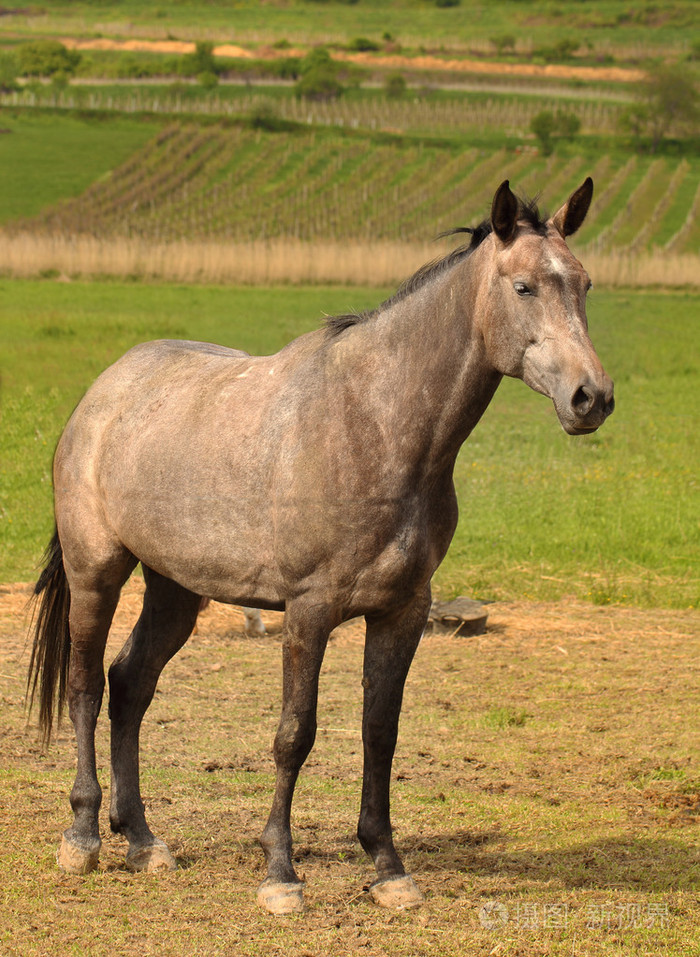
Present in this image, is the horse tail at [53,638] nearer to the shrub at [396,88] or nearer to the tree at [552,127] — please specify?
the tree at [552,127]

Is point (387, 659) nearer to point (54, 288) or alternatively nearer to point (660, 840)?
point (660, 840)

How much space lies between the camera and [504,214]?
3998mm

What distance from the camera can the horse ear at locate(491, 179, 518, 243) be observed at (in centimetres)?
392

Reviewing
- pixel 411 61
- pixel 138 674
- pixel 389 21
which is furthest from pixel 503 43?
pixel 138 674

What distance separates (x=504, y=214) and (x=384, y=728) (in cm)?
212

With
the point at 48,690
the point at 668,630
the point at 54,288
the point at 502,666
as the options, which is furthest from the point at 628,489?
the point at 54,288

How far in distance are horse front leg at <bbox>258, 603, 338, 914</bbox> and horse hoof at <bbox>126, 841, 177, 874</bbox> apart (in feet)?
1.81

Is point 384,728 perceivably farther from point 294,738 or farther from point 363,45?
point 363,45

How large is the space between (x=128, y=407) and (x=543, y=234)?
2.05 m

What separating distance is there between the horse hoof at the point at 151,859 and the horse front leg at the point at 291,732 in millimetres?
550

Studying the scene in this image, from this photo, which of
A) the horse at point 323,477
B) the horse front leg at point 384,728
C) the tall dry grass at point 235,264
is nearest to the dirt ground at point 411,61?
the tall dry grass at point 235,264

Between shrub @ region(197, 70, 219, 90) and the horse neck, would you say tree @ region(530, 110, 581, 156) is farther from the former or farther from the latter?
the horse neck

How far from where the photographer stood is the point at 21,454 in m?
13.6

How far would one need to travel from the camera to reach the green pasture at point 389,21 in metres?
129
